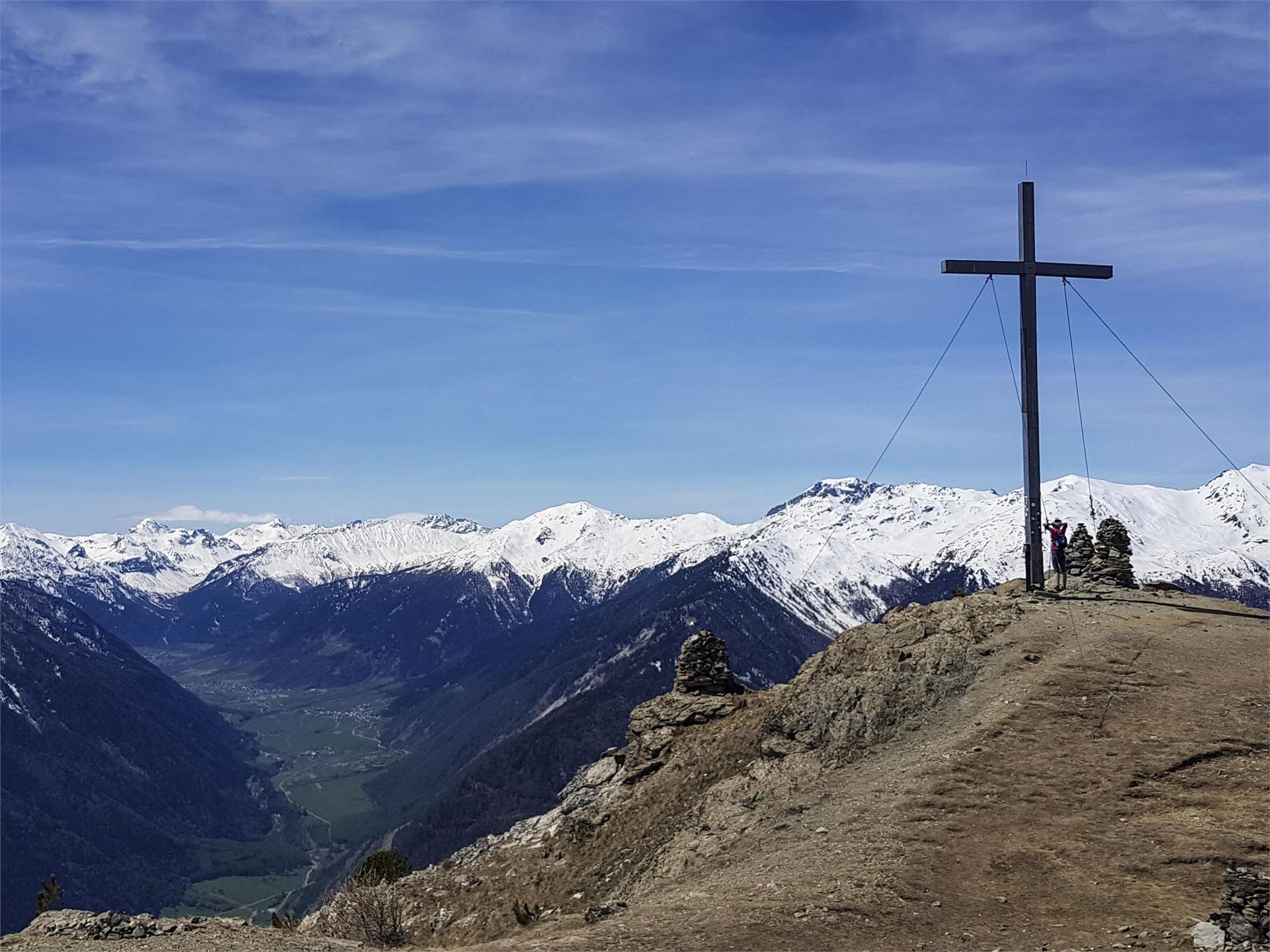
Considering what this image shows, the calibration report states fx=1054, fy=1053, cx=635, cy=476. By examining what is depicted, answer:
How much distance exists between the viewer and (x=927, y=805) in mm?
23297

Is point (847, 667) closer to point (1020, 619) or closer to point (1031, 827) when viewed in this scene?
point (1020, 619)

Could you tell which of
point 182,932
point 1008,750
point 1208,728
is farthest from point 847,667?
point 182,932

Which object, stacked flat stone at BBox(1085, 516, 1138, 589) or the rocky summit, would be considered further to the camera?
stacked flat stone at BBox(1085, 516, 1138, 589)

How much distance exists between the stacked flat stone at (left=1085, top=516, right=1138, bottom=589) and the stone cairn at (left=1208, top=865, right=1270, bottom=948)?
904 inches

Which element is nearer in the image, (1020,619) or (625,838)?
(625,838)

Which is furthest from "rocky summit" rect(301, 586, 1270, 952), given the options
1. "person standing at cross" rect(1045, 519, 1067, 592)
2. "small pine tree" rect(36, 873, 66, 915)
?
"small pine tree" rect(36, 873, 66, 915)

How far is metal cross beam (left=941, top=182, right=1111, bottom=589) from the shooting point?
111 feet

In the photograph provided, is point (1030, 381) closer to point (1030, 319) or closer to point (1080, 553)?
point (1030, 319)

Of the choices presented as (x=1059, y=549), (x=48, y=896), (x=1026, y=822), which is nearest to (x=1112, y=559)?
(x=1059, y=549)

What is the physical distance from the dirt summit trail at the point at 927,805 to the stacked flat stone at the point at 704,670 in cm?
38

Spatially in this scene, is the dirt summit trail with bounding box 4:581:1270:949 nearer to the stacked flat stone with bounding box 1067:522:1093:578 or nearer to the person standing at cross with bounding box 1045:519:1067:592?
the person standing at cross with bounding box 1045:519:1067:592

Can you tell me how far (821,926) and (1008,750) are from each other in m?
8.72

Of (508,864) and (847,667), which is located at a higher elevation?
(847,667)

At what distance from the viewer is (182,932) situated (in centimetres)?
2092
